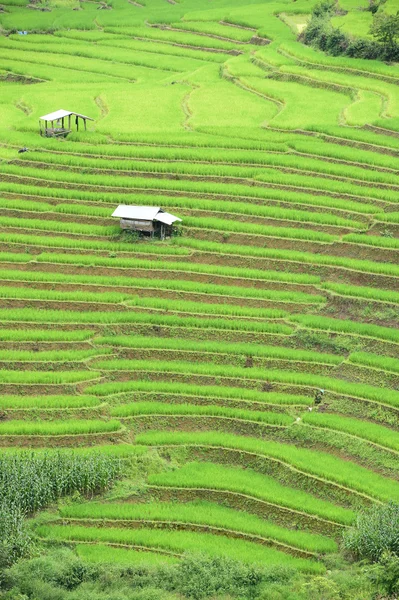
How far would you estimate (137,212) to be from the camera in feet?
90.0

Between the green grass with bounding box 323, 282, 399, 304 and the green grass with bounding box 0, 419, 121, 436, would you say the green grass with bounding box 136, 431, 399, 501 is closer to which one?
the green grass with bounding box 0, 419, 121, 436

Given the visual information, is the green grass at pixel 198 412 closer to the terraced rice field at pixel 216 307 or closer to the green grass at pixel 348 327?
the terraced rice field at pixel 216 307

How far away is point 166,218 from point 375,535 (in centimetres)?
1219

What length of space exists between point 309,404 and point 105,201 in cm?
1002

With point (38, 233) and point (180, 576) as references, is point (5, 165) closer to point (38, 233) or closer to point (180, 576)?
point (38, 233)

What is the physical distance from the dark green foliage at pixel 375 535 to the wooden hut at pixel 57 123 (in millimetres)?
18754

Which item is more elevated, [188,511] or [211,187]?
[211,187]

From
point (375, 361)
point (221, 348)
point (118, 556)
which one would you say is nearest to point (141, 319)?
point (221, 348)

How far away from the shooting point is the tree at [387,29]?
38.0 meters

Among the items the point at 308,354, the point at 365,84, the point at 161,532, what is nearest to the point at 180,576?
the point at 161,532

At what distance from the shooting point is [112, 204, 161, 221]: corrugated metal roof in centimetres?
2714

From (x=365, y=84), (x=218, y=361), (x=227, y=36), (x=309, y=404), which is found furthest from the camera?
(x=227, y=36)

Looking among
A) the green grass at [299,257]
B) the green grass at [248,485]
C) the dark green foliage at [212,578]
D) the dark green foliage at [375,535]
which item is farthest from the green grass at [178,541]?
the green grass at [299,257]

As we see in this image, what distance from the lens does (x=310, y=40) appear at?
139 feet
